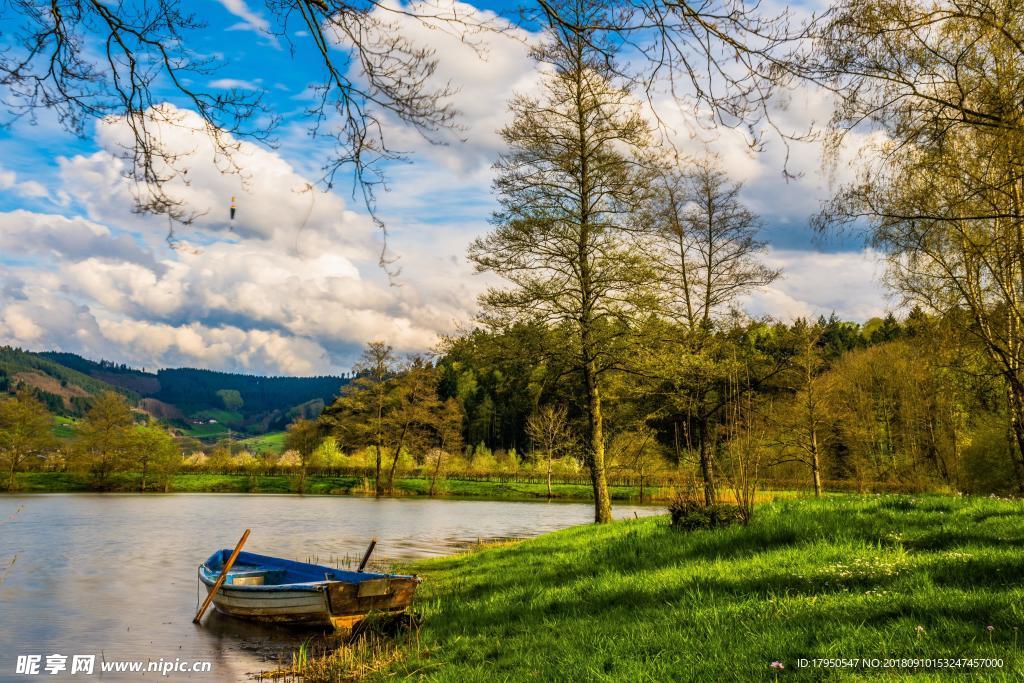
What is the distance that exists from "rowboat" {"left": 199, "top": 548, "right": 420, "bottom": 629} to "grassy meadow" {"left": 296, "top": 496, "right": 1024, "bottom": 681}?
0.71m

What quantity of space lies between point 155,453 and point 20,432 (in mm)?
11129

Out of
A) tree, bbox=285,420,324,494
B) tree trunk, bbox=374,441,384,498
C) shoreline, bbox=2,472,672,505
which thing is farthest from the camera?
tree, bbox=285,420,324,494

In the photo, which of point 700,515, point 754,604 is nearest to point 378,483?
point 700,515

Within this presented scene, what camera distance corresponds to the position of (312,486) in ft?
210

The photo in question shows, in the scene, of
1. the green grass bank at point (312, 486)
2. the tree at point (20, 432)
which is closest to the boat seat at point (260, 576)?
the green grass bank at point (312, 486)

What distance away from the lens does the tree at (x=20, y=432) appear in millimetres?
57094

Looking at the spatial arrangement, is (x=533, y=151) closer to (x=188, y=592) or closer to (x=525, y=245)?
(x=525, y=245)

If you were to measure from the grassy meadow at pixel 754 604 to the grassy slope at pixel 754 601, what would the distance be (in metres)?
0.02

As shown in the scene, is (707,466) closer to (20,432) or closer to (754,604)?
(754,604)

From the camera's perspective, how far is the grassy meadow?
4746 millimetres

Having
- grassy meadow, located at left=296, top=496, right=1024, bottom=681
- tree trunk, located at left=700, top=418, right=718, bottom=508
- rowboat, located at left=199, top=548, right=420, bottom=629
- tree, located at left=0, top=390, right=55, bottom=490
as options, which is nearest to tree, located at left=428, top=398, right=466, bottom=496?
tree, located at left=0, top=390, right=55, bottom=490

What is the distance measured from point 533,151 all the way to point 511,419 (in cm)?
8428

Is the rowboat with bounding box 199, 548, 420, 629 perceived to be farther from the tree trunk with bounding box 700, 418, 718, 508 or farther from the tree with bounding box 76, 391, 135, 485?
the tree with bounding box 76, 391, 135, 485

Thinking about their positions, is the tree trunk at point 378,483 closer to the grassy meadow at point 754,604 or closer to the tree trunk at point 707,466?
the tree trunk at point 707,466
